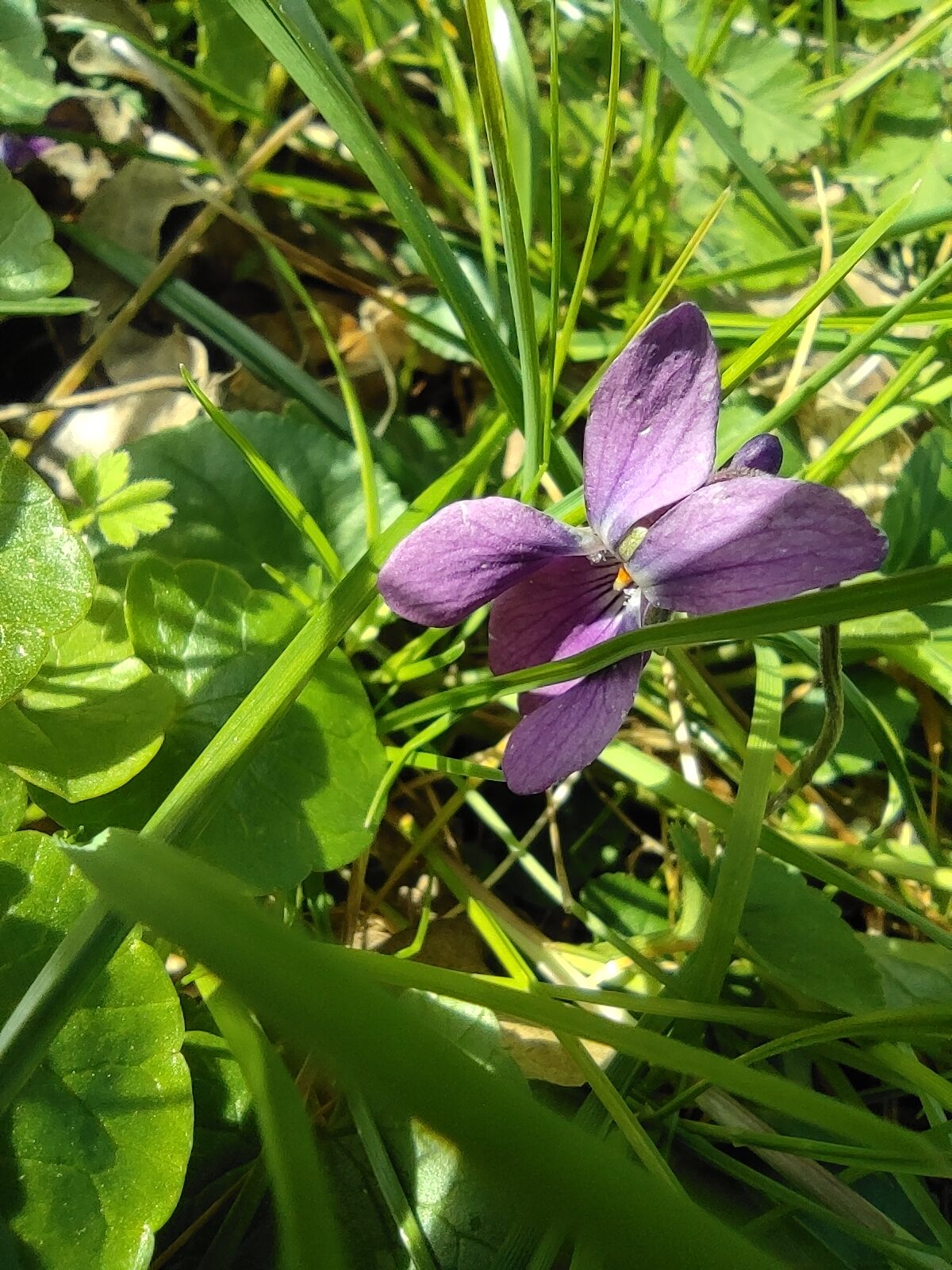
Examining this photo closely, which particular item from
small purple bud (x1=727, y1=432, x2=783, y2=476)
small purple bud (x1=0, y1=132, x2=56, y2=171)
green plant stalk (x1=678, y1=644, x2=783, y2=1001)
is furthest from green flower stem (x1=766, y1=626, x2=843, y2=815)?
small purple bud (x1=0, y1=132, x2=56, y2=171)

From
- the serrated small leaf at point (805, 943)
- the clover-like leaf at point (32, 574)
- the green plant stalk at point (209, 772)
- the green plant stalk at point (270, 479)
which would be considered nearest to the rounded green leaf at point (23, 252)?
the green plant stalk at point (270, 479)

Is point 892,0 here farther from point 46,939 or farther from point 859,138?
point 46,939

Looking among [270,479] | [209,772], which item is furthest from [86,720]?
[270,479]

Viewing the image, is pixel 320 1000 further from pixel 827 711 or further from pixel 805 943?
pixel 805 943

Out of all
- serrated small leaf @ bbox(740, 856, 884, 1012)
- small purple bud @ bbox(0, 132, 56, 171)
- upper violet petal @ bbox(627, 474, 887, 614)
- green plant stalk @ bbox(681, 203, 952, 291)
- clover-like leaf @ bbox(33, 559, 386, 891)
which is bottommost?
serrated small leaf @ bbox(740, 856, 884, 1012)

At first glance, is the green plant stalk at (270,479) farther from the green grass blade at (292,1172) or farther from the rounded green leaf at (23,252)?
the green grass blade at (292,1172)

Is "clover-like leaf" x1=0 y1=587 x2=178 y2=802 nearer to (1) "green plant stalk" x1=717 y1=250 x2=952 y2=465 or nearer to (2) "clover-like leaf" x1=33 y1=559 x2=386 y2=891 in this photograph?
(2) "clover-like leaf" x1=33 y1=559 x2=386 y2=891

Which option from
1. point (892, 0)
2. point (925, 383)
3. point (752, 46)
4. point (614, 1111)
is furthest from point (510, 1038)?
point (892, 0)
